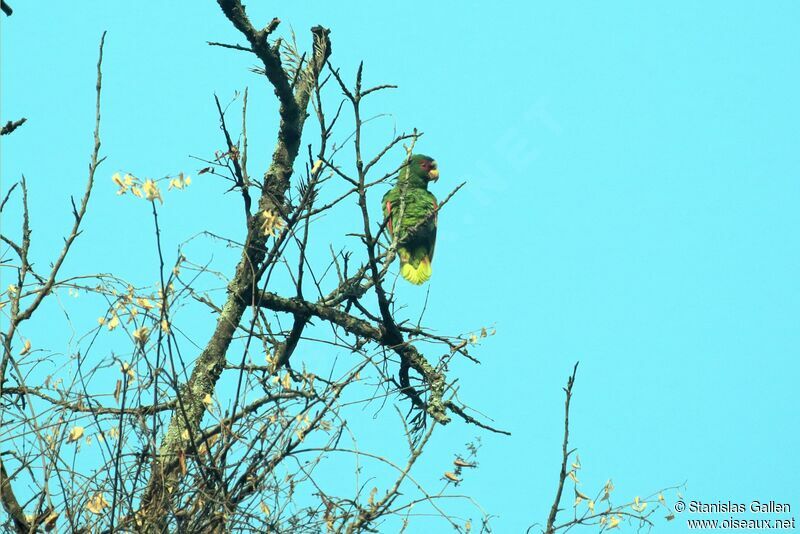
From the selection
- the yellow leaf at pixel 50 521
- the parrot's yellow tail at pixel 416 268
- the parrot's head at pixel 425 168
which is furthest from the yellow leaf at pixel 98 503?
the parrot's head at pixel 425 168

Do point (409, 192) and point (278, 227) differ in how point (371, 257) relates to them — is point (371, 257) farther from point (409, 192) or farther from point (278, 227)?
point (409, 192)

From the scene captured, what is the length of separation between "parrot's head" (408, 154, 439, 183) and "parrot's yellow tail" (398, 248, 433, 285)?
147cm

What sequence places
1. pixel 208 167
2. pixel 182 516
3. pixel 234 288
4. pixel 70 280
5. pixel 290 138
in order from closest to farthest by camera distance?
pixel 182 516 → pixel 70 280 → pixel 208 167 → pixel 234 288 → pixel 290 138

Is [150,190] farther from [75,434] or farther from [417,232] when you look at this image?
[417,232]

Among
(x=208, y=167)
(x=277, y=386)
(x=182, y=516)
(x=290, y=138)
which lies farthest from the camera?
(x=290, y=138)

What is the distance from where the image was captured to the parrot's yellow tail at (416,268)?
21.8ft

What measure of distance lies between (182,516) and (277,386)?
460mm

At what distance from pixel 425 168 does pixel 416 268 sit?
1649mm

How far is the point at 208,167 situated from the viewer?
3234 millimetres

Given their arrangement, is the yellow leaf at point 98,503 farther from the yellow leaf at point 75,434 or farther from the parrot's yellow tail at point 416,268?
the parrot's yellow tail at point 416,268

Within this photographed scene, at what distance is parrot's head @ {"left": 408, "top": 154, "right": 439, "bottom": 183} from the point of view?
8.10m

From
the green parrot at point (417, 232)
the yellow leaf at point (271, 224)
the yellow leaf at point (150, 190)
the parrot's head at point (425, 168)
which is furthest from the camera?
the parrot's head at point (425, 168)

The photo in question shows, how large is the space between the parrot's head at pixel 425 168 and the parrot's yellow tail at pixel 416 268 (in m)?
1.47

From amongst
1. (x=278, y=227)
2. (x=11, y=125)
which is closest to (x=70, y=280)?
(x=11, y=125)
